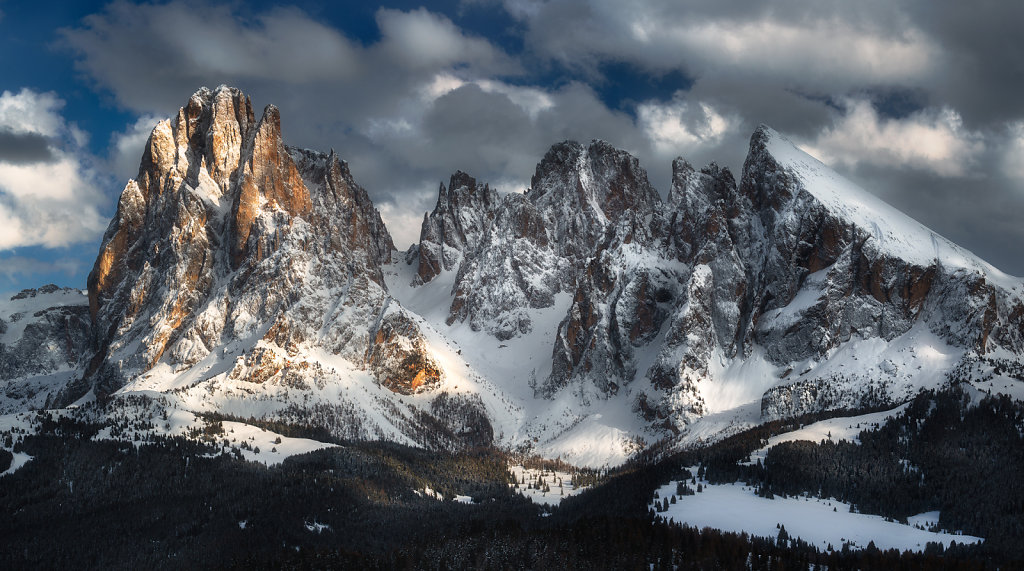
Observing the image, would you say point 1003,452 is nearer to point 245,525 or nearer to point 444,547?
point 444,547

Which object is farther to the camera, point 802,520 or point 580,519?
point 580,519

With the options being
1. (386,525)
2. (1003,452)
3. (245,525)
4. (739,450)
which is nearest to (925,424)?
(1003,452)

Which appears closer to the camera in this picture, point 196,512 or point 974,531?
point 974,531

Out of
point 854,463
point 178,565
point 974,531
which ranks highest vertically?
point 854,463

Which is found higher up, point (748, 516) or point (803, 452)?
point (803, 452)

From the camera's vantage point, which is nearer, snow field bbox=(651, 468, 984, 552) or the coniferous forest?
the coniferous forest

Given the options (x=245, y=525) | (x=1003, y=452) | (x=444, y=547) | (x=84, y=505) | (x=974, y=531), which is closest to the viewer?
(x=974, y=531)

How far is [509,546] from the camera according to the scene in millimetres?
144500

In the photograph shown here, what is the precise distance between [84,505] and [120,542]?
32.2 meters

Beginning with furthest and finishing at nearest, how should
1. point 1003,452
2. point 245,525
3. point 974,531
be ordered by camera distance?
point 245,525 → point 1003,452 → point 974,531

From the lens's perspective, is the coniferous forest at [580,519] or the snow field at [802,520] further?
the snow field at [802,520]

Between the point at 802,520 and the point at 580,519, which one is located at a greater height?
the point at 802,520

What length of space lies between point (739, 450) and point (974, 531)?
6188cm

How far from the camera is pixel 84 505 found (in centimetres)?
19300
